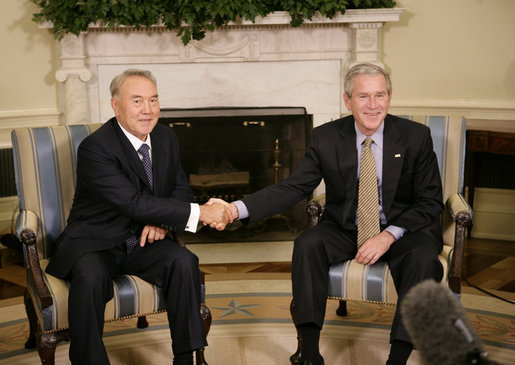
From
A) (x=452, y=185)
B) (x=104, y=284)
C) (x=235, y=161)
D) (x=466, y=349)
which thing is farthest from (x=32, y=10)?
(x=466, y=349)

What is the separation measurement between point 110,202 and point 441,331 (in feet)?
6.60

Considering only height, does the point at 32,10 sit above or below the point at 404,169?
above

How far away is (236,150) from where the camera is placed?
461 centimetres

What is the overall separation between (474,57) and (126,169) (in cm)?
310

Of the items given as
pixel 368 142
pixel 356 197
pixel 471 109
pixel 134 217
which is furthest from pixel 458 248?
pixel 471 109

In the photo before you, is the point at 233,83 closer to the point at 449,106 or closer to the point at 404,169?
the point at 449,106

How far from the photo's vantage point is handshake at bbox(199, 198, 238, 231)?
2.71m

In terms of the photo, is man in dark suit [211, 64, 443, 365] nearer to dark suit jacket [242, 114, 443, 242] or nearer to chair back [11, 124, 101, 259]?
dark suit jacket [242, 114, 443, 242]

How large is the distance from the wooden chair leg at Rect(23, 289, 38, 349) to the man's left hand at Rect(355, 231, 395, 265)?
4.76 ft

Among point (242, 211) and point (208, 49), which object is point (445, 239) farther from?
point (208, 49)

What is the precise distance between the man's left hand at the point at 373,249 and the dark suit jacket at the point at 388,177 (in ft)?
0.40

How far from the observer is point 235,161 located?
15.3ft

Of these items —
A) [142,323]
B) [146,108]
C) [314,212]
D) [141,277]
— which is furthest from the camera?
[142,323]

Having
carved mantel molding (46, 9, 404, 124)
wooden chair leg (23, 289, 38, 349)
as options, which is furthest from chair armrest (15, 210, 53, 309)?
carved mantel molding (46, 9, 404, 124)
